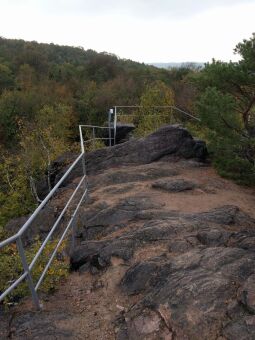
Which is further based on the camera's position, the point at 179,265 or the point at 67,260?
the point at 67,260

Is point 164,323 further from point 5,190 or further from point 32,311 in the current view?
point 5,190

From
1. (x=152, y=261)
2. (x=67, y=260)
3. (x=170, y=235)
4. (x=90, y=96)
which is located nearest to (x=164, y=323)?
(x=152, y=261)

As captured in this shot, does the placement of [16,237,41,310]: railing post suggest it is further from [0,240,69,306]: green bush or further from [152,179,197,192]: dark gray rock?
[152,179,197,192]: dark gray rock

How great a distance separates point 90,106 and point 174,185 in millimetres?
31425

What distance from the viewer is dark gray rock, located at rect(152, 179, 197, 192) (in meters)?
9.14

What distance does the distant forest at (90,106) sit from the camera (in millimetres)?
9531

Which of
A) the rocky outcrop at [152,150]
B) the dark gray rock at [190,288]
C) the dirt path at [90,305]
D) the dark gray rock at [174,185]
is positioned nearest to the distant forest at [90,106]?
the rocky outcrop at [152,150]

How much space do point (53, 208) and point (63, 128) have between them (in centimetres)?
2195

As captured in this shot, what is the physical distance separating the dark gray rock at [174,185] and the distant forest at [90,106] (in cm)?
118

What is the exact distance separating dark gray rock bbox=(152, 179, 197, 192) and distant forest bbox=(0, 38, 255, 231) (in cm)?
118

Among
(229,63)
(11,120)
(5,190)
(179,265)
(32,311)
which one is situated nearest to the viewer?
(32,311)

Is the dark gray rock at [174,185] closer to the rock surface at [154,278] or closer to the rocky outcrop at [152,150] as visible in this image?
the rock surface at [154,278]

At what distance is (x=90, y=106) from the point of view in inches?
1564

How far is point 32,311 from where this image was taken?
4.50m
